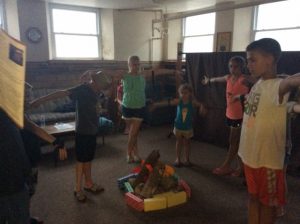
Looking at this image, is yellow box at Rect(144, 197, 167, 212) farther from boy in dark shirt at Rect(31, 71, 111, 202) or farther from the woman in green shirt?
the woman in green shirt

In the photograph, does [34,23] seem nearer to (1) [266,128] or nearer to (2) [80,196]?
(2) [80,196]

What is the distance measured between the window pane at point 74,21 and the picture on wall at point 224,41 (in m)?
2.84

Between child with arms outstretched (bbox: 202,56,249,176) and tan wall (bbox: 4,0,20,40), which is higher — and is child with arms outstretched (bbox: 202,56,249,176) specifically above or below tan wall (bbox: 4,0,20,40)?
below

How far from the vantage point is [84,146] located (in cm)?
242

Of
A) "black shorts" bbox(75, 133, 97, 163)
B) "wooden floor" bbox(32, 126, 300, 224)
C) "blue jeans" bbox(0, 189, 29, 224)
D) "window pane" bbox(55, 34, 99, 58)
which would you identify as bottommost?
"wooden floor" bbox(32, 126, 300, 224)

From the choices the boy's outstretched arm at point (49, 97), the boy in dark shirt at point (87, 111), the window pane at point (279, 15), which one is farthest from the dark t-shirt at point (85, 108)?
the window pane at point (279, 15)

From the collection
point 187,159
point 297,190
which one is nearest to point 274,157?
point 297,190

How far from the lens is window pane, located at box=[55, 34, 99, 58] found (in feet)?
18.0

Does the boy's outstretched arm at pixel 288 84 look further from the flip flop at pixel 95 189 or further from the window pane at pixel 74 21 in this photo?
the window pane at pixel 74 21

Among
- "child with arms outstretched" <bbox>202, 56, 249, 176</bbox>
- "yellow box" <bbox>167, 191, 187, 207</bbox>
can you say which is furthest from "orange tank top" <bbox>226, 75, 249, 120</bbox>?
"yellow box" <bbox>167, 191, 187, 207</bbox>

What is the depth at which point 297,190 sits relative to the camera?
281 centimetres

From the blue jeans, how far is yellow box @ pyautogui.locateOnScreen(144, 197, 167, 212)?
154 centimetres

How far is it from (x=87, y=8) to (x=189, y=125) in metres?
3.97

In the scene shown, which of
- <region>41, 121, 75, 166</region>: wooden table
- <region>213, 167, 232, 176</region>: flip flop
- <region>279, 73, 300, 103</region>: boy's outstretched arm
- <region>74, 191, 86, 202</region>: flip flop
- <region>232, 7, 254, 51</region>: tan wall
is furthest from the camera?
<region>232, 7, 254, 51</region>: tan wall
